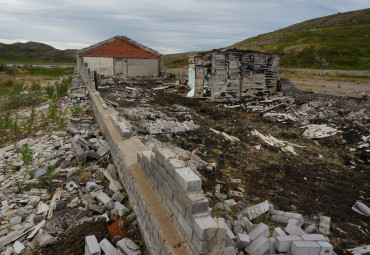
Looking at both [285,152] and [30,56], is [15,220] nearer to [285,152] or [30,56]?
[285,152]

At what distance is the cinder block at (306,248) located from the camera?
3162mm

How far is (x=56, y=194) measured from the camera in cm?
499

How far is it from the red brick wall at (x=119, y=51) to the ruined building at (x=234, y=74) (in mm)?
16482

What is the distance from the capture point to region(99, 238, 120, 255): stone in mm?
3507

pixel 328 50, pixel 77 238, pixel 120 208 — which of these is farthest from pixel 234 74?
pixel 328 50

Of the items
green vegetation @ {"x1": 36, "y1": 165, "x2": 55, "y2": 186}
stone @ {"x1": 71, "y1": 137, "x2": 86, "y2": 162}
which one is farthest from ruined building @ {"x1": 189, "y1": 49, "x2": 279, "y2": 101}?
green vegetation @ {"x1": 36, "y1": 165, "x2": 55, "y2": 186}

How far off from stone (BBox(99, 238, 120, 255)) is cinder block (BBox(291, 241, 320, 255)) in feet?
8.35

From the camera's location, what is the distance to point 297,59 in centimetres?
4791

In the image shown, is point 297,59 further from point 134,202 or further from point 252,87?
point 134,202

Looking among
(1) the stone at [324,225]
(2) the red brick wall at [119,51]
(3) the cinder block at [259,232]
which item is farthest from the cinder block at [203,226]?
(2) the red brick wall at [119,51]

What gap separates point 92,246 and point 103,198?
52.5 inches

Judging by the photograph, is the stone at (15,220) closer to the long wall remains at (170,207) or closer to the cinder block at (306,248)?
the long wall remains at (170,207)

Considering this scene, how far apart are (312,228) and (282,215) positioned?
498mm

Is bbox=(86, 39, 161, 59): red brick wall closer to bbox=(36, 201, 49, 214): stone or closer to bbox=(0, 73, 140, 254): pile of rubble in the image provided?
bbox=(0, 73, 140, 254): pile of rubble
